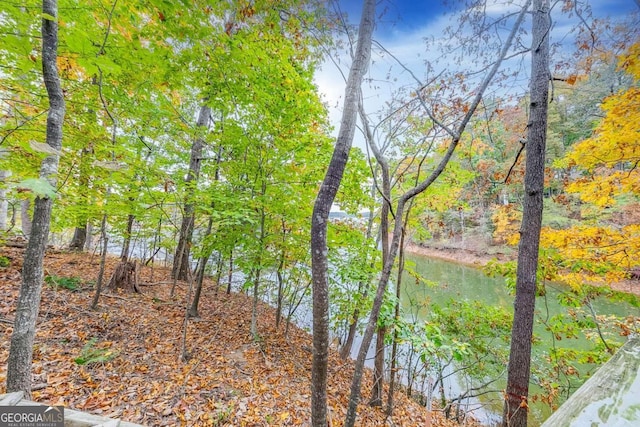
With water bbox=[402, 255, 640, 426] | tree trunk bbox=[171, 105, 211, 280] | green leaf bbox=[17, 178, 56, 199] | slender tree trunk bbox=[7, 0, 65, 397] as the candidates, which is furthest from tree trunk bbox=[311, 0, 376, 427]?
water bbox=[402, 255, 640, 426]

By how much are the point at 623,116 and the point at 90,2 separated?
744cm

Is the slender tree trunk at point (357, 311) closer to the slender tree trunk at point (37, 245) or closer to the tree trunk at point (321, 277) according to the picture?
the tree trunk at point (321, 277)

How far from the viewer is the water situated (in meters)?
5.28

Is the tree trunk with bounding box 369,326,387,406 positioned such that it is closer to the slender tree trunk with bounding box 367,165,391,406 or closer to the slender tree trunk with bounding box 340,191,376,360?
the slender tree trunk with bounding box 367,165,391,406

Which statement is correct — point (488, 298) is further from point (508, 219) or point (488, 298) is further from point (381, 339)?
point (381, 339)

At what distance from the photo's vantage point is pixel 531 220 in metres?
3.04

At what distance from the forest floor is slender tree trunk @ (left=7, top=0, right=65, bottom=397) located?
0.76m

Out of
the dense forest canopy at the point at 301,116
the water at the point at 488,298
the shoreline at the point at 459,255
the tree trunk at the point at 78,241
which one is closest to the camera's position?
the dense forest canopy at the point at 301,116

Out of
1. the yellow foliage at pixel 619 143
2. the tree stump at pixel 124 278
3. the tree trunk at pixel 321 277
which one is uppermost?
the yellow foliage at pixel 619 143

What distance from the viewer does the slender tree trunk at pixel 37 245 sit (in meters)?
1.89

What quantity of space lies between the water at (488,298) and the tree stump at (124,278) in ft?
21.8

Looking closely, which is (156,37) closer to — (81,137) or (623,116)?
(81,137)

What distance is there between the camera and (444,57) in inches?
136

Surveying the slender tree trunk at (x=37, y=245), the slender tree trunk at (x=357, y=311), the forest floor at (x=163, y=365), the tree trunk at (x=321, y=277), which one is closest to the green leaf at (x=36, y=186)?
the slender tree trunk at (x=37, y=245)
